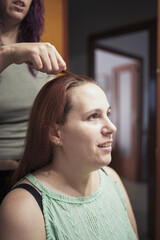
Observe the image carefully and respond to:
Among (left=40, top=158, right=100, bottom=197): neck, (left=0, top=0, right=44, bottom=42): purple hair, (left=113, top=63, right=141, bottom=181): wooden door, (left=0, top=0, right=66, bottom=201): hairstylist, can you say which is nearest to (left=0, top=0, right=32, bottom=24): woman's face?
(left=0, top=0, right=66, bottom=201): hairstylist

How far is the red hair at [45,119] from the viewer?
37.6 inches

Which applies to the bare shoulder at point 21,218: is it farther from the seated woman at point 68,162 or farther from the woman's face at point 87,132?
the woman's face at point 87,132

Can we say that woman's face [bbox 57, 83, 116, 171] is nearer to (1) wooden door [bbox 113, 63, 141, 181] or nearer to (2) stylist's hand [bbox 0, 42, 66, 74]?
(2) stylist's hand [bbox 0, 42, 66, 74]

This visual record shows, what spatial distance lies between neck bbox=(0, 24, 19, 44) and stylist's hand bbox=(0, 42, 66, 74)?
0.33 meters

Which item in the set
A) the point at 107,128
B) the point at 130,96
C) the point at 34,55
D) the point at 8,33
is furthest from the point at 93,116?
the point at 130,96

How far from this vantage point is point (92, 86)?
39.5 inches

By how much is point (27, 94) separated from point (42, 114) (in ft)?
0.66

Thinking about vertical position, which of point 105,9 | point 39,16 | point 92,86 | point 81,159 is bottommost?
point 81,159

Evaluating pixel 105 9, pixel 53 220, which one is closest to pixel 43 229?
pixel 53 220

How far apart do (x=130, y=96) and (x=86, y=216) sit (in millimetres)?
4289

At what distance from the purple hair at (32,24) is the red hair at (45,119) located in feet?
0.98

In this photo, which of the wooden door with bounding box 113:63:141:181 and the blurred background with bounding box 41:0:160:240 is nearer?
the blurred background with bounding box 41:0:160:240

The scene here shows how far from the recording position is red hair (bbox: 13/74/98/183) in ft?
3.14

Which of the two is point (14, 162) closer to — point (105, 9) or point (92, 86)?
point (92, 86)
